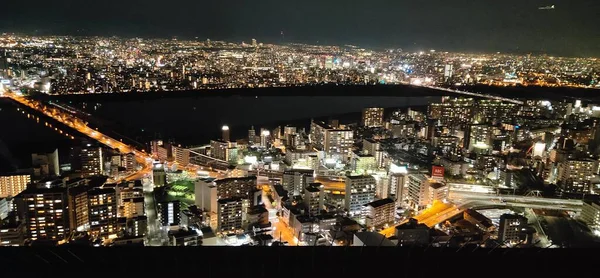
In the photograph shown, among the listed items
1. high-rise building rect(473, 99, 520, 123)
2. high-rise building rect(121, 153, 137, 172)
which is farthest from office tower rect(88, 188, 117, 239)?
high-rise building rect(473, 99, 520, 123)

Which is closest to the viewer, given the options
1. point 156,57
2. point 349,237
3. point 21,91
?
point 349,237

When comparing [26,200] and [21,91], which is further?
[21,91]

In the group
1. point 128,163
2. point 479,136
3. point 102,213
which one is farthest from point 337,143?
point 102,213

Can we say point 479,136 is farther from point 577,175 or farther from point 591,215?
point 591,215

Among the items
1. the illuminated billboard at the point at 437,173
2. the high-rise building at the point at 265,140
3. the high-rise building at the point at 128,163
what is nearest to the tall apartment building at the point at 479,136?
the illuminated billboard at the point at 437,173

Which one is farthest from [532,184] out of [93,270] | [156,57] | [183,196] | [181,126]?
[156,57]

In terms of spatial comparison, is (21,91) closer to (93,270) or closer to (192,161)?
(192,161)
